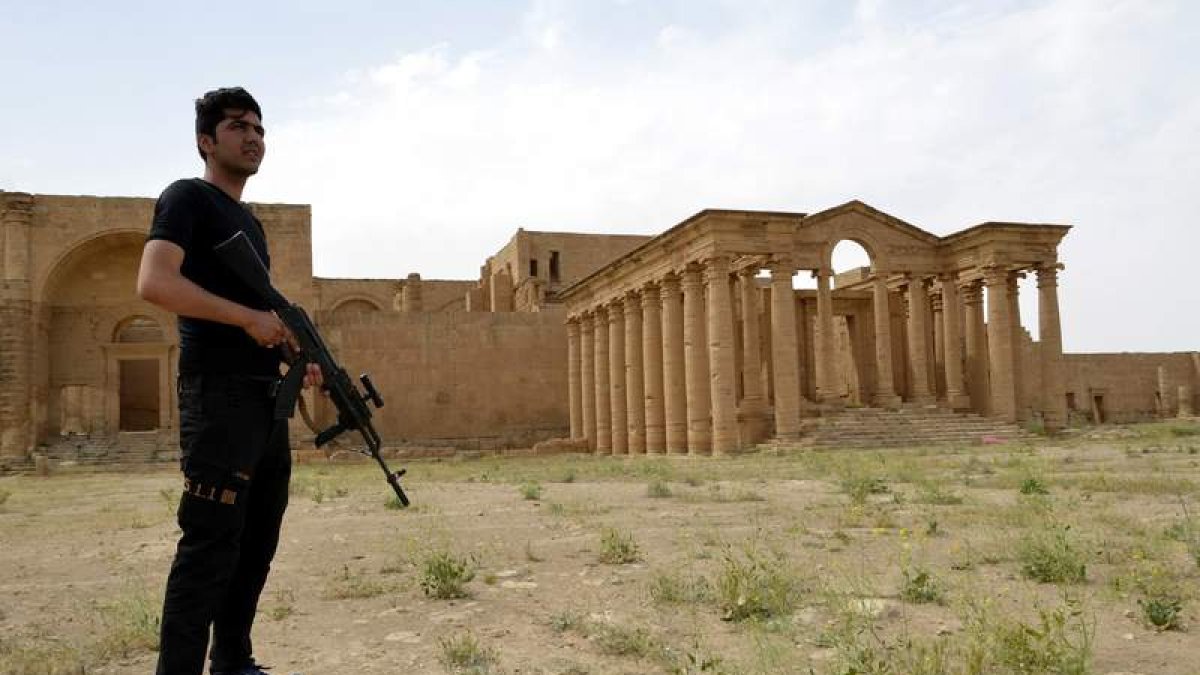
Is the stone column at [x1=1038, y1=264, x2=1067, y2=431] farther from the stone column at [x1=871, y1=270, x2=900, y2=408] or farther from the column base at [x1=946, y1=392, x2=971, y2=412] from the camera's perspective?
the stone column at [x1=871, y1=270, x2=900, y2=408]

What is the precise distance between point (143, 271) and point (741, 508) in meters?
8.44

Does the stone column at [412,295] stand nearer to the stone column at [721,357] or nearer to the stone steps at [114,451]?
the stone steps at [114,451]

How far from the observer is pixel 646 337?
29.6 m

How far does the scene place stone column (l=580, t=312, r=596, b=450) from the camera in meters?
35.5

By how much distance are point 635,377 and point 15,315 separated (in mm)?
21424

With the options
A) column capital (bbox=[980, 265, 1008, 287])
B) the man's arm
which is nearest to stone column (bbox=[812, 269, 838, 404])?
column capital (bbox=[980, 265, 1008, 287])

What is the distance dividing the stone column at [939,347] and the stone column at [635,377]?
1066 centimetres

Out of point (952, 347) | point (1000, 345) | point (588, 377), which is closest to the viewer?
point (1000, 345)

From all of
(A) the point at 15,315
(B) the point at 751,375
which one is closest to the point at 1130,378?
(B) the point at 751,375

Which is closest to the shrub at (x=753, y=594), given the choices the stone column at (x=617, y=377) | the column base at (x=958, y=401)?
the stone column at (x=617, y=377)

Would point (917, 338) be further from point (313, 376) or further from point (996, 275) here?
point (313, 376)

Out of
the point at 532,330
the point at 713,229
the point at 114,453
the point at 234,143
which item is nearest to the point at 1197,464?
the point at 713,229

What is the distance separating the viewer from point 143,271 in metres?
3.54

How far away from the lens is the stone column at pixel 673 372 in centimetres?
2773
